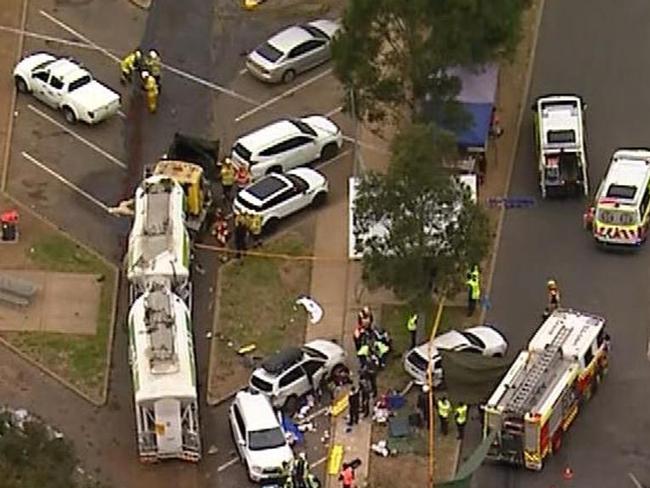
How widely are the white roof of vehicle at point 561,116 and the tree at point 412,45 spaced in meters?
2.82

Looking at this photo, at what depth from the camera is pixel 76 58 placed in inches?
2327

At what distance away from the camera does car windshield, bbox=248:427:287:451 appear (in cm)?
4522

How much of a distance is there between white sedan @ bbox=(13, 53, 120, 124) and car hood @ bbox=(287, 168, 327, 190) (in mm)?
5998

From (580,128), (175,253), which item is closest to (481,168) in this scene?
(580,128)

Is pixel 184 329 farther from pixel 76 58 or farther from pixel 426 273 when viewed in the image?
pixel 76 58

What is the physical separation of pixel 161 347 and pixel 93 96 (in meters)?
12.2

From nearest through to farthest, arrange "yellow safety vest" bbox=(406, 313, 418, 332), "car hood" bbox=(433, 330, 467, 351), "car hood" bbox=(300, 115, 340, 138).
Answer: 1. "car hood" bbox=(433, 330, 467, 351)
2. "yellow safety vest" bbox=(406, 313, 418, 332)
3. "car hood" bbox=(300, 115, 340, 138)

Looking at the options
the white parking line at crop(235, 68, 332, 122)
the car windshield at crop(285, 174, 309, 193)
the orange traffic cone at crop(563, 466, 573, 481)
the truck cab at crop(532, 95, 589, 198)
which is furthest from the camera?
the white parking line at crop(235, 68, 332, 122)

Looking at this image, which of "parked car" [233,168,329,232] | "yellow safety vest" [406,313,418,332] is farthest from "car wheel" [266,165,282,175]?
"yellow safety vest" [406,313,418,332]

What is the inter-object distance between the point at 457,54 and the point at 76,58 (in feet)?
42.3

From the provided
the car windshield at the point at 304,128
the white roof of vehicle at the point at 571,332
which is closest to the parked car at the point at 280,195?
the car windshield at the point at 304,128

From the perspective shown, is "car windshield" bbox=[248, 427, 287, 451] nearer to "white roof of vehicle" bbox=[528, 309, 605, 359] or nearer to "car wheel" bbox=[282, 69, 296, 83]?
"white roof of vehicle" bbox=[528, 309, 605, 359]

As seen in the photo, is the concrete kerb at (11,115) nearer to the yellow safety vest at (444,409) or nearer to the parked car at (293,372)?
the parked car at (293,372)

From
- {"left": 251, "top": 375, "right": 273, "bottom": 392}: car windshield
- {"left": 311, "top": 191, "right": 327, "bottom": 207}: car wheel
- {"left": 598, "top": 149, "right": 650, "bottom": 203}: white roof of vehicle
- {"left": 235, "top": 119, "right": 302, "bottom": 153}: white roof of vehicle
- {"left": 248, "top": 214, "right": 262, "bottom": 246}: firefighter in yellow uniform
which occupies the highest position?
{"left": 235, "top": 119, "right": 302, "bottom": 153}: white roof of vehicle
